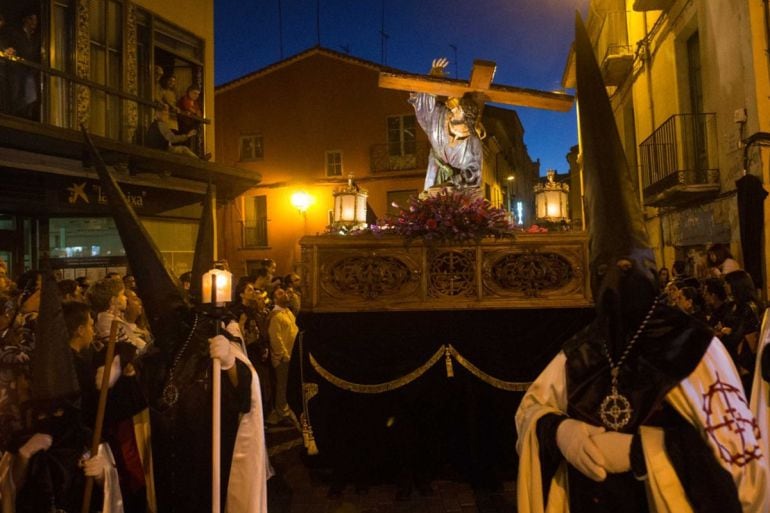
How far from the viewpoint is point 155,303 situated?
3492 mm

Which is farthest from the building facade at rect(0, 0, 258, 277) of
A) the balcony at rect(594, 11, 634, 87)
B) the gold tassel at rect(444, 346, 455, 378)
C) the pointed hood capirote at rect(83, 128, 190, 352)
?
the balcony at rect(594, 11, 634, 87)

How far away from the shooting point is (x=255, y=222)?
2755 cm

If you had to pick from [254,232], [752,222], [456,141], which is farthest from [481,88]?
[254,232]

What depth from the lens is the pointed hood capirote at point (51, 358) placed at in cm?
301

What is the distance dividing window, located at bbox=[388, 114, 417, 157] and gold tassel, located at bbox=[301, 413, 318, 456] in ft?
69.2

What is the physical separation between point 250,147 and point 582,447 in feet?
90.7

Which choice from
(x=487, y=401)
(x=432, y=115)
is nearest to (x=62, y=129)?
(x=432, y=115)

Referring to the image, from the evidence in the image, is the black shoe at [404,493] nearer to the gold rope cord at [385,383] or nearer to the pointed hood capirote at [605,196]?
the gold rope cord at [385,383]

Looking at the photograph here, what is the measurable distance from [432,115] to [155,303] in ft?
14.3

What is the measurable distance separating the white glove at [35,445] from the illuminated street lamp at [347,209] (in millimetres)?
3752

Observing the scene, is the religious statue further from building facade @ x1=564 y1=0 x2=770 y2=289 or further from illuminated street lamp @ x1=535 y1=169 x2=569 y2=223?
building facade @ x1=564 y1=0 x2=770 y2=289

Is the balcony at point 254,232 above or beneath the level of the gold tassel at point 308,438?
above

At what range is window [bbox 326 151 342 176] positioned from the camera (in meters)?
27.0

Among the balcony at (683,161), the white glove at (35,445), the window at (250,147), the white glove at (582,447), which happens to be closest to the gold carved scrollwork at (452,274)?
the white glove at (582,447)
